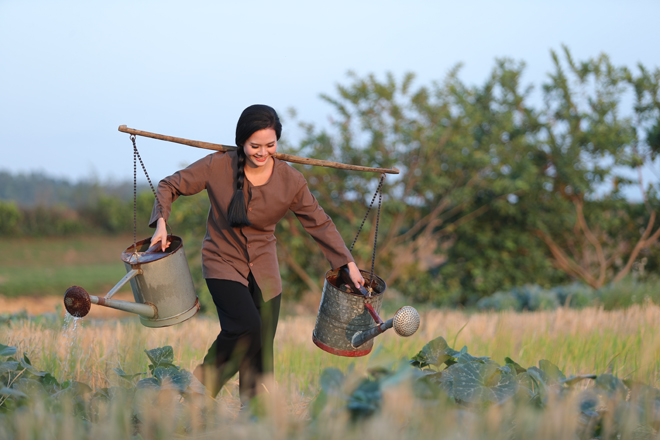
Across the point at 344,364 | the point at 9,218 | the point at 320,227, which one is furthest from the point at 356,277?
the point at 9,218

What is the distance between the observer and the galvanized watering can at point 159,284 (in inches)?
115

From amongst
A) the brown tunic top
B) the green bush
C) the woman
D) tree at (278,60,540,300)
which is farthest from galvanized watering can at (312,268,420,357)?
the green bush

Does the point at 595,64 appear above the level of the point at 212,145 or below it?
above

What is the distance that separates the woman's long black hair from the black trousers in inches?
14.3

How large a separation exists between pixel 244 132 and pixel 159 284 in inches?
35.3

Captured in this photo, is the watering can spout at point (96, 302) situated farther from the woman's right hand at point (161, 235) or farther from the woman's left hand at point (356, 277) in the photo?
the woman's left hand at point (356, 277)

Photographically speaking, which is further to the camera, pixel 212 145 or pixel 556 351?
pixel 556 351

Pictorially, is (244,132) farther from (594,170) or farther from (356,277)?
(594,170)

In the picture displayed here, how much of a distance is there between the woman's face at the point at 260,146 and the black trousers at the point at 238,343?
0.69m

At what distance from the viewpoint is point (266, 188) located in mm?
3270

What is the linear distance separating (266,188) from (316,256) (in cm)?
716

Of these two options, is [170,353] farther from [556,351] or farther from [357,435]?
[556,351]

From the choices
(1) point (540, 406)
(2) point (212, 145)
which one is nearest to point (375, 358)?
(1) point (540, 406)

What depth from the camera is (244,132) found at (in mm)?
3064
